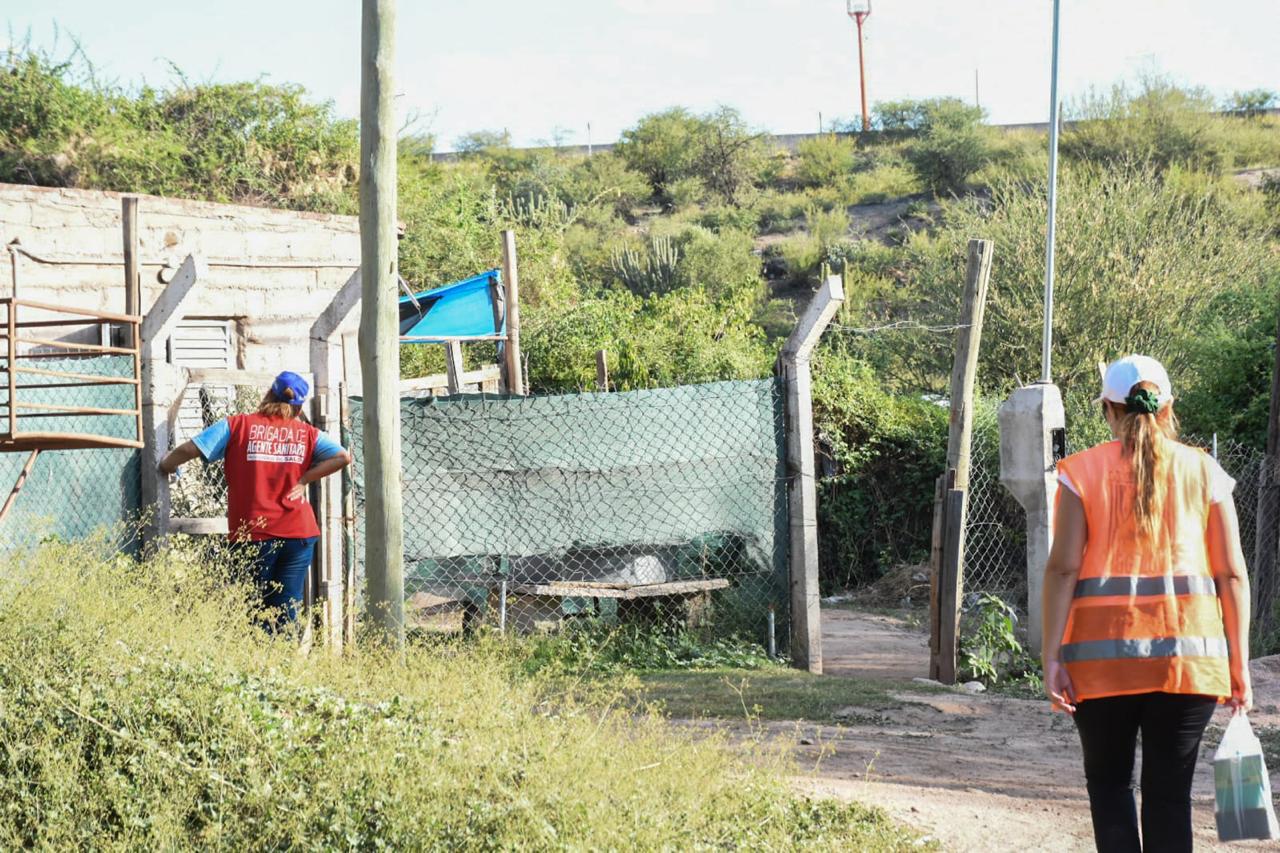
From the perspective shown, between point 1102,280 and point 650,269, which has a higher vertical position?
point 650,269

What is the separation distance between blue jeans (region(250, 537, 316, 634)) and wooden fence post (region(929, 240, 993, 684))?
150 inches

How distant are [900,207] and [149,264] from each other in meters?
34.1

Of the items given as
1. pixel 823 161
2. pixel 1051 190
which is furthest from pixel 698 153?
pixel 1051 190

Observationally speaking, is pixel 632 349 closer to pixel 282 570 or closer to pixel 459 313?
pixel 459 313

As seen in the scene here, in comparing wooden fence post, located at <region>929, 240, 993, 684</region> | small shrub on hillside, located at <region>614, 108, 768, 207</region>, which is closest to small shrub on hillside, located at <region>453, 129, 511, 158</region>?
small shrub on hillside, located at <region>614, 108, 768, 207</region>

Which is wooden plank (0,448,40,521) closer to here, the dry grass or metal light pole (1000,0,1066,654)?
the dry grass

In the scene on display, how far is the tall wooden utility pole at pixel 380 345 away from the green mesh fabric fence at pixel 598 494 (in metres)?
1.70

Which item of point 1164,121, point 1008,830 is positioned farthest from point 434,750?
point 1164,121

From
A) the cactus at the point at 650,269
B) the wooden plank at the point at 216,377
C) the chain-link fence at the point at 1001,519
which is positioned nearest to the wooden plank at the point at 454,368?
the chain-link fence at the point at 1001,519

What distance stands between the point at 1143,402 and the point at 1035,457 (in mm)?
4663

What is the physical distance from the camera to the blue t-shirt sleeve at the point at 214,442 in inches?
272

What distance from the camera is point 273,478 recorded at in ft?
22.7

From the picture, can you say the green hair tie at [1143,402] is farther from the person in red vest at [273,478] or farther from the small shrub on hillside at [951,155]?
the small shrub on hillside at [951,155]

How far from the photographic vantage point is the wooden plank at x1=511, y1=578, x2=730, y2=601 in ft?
26.6
